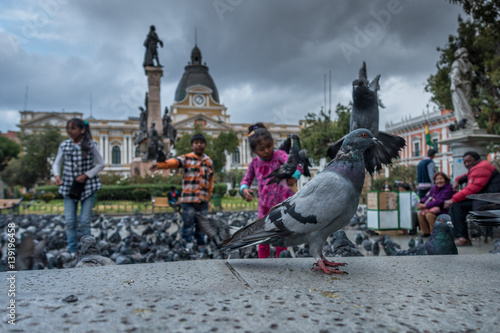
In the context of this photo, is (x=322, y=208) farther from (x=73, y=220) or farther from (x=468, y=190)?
(x=468, y=190)

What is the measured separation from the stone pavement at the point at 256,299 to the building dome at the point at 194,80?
228 feet

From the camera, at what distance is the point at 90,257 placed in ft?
10.5

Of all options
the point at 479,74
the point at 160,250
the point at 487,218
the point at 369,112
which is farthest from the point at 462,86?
the point at 160,250

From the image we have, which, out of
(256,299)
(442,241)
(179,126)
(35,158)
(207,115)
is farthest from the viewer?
(207,115)

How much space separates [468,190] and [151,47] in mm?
22049

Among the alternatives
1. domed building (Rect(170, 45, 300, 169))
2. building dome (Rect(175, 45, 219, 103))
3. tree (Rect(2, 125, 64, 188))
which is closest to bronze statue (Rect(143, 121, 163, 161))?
tree (Rect(2, 125, 64, 188))

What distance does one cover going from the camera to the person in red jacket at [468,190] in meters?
5.24

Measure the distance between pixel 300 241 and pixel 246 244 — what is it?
35cm

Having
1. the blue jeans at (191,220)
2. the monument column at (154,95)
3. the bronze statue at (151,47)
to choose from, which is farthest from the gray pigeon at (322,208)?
the bronze statue at (151,47)

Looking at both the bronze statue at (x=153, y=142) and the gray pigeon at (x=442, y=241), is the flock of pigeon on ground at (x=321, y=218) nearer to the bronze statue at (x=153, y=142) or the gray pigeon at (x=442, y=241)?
the gray pigeon at (x=442, y=241)

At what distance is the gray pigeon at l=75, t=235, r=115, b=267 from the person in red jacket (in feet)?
14.8

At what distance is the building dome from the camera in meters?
71.0

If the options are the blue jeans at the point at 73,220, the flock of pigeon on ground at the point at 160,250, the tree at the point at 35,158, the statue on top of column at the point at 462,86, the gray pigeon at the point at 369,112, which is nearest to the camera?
the gray pigeon at the point at 369,112

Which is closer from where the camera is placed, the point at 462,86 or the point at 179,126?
the point at 462,86
